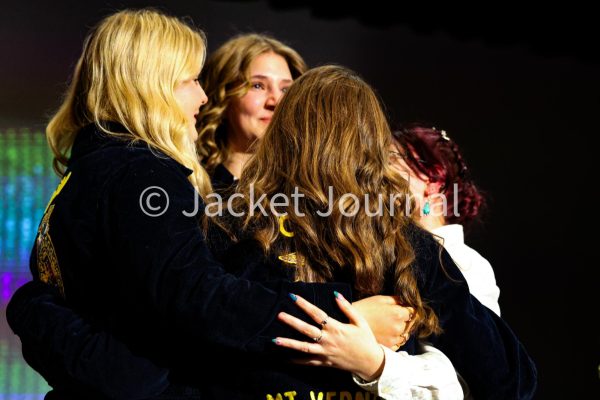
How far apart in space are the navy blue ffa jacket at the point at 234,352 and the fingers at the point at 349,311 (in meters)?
0.02

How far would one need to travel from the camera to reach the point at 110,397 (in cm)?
171

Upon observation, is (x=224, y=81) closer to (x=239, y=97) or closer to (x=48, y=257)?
(x=239, y=97)

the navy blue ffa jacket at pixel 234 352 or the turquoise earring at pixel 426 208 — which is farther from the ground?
the turquoise earring at pixel 426 208

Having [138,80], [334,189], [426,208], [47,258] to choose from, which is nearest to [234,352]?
[334,189]

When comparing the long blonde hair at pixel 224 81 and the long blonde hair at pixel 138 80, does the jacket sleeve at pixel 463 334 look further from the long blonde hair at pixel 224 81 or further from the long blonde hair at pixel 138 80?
the long blonde hair at pixel 224 81

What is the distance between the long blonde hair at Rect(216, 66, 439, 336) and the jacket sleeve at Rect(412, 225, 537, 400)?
0.04 m

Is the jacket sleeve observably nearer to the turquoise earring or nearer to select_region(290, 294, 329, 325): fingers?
select_region(290, 294, 329, 325): fingers

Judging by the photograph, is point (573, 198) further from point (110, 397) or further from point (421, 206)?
point (110, 397)

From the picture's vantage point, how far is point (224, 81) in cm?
293

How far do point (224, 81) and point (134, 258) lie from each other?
1343 mm

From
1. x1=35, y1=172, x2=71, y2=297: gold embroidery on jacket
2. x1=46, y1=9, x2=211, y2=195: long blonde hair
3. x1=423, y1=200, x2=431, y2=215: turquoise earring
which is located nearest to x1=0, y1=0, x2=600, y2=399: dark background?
x1=423, y1=200, x2=431, y2=215: turquoise earring

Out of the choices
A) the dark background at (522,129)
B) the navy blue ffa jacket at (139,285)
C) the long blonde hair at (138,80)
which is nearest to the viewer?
the navy blue ffa jacket at (139,285)

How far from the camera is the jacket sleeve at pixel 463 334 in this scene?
1.81 m

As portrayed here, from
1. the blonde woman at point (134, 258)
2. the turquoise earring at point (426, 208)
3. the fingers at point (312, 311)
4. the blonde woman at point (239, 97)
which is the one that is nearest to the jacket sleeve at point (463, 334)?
the blonde woman at point (134, 258)
